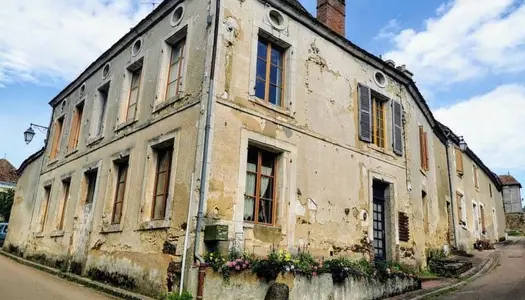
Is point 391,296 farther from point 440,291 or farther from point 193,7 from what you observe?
point 193,7

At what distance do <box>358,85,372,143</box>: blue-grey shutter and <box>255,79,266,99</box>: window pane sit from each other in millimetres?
3262

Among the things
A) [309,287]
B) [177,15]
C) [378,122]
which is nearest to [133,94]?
[177,15]

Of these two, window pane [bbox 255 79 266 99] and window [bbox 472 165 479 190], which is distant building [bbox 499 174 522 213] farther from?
window pane [bbox 255 79 266 99]

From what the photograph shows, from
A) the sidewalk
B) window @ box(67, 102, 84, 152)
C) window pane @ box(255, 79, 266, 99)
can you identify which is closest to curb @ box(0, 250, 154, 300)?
window @ box(67, 102, 84, 152)

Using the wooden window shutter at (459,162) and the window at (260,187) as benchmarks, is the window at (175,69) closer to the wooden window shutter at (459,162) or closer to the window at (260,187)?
the window at (260,187)

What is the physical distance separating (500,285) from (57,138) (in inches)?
584

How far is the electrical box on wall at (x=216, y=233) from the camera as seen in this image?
6816 millimetres

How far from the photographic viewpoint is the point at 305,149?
30.3ft

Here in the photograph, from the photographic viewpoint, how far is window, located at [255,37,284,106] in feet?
29.4

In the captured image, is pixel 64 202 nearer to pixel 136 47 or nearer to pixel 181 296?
pixel 136 47

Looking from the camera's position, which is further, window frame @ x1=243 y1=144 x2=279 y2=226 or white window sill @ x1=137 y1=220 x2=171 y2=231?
window frame @ x1=243 y1=144 x2=279 y2=226

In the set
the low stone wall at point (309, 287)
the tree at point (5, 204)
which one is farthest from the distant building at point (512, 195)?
the tree at point (5, 204)

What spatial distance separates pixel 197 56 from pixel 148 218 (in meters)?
3.47

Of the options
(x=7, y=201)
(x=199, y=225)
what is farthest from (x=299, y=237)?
(x=7, y=201)
